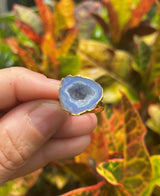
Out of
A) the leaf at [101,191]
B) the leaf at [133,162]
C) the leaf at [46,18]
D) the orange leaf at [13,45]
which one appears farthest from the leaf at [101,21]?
the leaf at [101,191]

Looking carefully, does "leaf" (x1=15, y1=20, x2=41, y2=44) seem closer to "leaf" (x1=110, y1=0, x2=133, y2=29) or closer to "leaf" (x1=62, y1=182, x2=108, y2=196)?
"leaf" (x1=110, y1=0, x2=133, y2=29)

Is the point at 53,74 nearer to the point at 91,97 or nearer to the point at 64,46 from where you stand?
the point at 64,46

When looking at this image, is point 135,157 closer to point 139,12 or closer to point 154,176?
point 154,176

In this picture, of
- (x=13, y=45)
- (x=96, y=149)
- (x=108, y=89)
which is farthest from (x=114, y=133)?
(x=13, y=45)

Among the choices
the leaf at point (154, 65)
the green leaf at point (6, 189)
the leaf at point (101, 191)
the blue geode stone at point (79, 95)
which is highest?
the blue geode stone at point (79, 95)

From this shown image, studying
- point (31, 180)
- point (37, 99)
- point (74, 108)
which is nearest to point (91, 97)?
point (74, 108)

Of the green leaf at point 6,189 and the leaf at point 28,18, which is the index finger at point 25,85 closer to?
the green leaf at point 6,189

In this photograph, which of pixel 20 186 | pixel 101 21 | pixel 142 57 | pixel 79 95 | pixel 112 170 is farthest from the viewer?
pixel 101 21

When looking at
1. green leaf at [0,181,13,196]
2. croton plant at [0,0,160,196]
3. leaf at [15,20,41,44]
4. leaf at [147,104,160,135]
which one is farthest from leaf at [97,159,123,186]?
leaf at [15,20,41,44]
